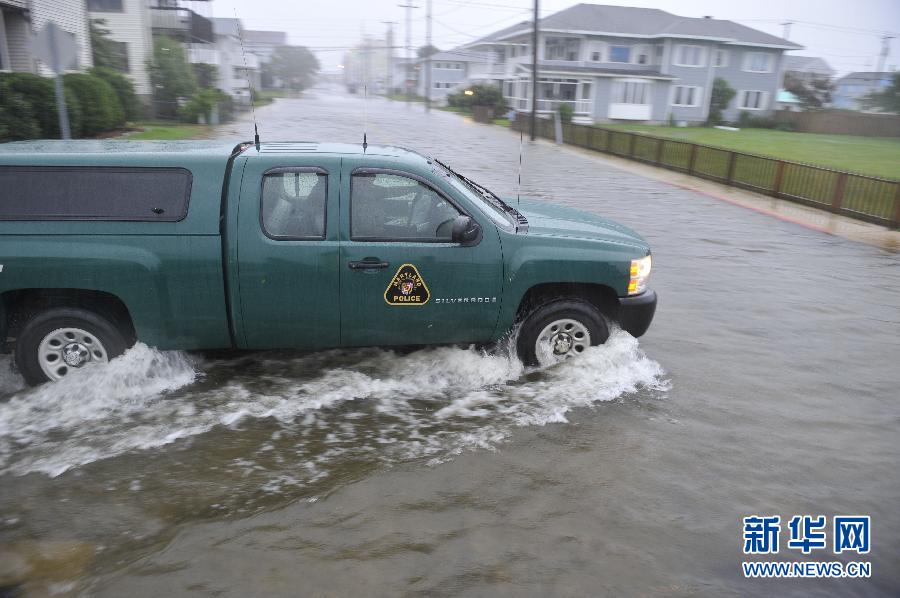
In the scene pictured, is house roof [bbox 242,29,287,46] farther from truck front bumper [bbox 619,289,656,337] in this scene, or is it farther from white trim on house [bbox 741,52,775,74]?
truck front bumper [bbox 619,289,656,337]

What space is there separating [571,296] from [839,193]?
12.3 metres

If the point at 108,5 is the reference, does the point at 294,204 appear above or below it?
below

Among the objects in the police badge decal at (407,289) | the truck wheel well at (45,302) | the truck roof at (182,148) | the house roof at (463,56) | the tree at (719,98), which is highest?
the house roof at (463,56)

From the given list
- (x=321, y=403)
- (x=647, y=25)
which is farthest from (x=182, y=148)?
(x=647, y=25)

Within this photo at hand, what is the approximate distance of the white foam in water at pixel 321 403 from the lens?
15.9 ft

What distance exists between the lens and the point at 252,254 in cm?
526

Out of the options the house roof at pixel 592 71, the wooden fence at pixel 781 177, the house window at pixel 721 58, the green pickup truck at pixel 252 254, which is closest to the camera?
the green pickup truck at pixel 252 254

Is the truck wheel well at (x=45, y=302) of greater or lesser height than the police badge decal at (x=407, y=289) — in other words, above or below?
below

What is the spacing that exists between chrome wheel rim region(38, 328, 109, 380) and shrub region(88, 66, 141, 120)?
77.9 ft

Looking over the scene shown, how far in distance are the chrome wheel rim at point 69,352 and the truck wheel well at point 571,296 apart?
132 inches

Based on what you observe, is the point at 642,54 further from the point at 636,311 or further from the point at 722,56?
the point at 636,311

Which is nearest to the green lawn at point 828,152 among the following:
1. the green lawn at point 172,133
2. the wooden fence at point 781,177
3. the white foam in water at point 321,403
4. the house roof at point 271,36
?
the wooden fence at point 781,177

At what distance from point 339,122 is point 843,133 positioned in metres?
38.3

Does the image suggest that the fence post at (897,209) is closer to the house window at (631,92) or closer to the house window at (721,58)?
the house window at (631,92)
